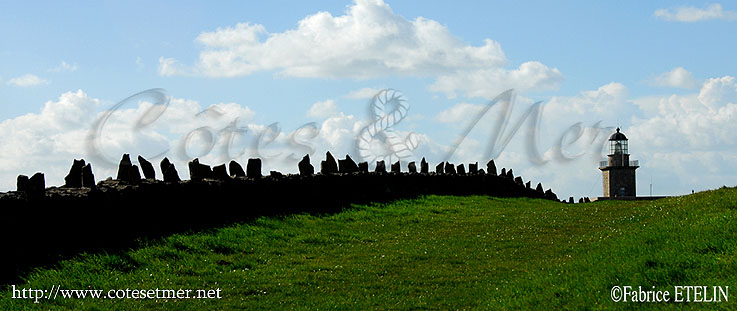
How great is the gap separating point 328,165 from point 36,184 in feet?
45.3

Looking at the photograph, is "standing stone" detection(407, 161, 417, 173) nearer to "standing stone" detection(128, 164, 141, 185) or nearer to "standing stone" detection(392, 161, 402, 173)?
"standing stone" detection(392, 161, 402, 173)

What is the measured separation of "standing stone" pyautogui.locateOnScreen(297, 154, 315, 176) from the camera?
26.0 metres

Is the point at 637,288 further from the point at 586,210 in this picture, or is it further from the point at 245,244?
the point at 586,210

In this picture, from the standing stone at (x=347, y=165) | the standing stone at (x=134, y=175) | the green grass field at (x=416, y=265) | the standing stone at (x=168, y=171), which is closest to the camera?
the green grass field at (x=416, y=265)

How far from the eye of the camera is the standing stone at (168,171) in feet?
63.7

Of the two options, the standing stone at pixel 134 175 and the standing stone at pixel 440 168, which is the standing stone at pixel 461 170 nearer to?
the standing stone at pixel 440 168

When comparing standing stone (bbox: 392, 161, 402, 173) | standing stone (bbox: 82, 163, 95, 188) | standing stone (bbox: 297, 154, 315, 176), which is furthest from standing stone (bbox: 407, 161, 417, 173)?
standing stone (bbox: 82, 163, 95, 188)

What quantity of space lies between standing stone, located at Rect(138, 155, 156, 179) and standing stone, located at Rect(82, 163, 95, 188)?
2.25 metres

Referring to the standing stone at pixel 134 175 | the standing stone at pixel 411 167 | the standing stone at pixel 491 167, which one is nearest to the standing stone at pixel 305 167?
the standing stone at pixel 134 175

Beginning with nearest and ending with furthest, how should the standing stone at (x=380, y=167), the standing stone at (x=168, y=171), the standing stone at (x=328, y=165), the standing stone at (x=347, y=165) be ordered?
the standing stone at (x=168, y=171)
the standing stone at (x=328, y=165)
the standing stone at (x=347, y=165)
the standing stone at (x=380, y=167)

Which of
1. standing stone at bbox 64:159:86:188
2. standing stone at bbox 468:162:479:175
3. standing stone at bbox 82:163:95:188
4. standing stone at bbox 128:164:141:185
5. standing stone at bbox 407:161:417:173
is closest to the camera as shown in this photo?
standing stone at bbox 82:163:95:188

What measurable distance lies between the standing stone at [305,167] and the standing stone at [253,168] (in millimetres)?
2811

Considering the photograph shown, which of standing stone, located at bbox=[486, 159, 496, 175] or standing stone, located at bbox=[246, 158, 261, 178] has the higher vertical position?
standing stone, located at bbox=[486, 159, 496, 175]

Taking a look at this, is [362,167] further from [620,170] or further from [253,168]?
[620,170]
